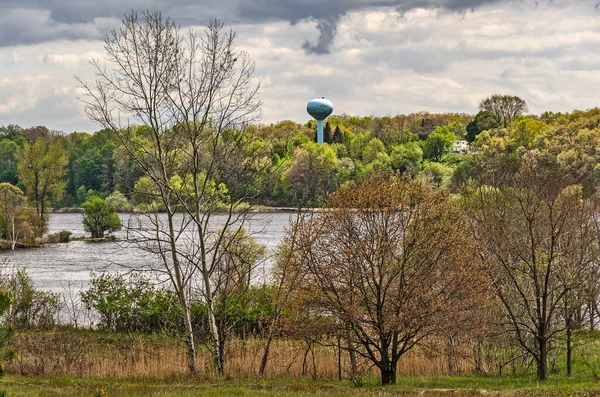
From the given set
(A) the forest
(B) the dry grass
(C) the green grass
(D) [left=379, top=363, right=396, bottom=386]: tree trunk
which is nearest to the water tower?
(A) the forest

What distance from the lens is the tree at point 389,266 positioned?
16672 millimetres

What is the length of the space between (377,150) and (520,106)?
90.3 feet

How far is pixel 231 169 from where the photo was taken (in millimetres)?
21016

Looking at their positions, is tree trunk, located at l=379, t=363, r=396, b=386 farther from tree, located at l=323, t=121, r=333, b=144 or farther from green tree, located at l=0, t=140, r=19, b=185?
tree, located at l=323, t=121, r=333, b=144

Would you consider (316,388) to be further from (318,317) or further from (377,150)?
(377,150)

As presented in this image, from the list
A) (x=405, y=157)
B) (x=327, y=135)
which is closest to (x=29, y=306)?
(x=405, y=157)

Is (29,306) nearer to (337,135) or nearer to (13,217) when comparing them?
(13,217)

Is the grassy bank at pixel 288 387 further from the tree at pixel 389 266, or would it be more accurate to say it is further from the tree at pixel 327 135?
the tree at pixel 327 135

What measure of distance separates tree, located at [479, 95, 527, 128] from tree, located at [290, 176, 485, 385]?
112 metres

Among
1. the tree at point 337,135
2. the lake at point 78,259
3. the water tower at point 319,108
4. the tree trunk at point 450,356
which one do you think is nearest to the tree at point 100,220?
the lake at point 78,259

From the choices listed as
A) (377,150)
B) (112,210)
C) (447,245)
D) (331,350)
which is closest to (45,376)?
(331,350)

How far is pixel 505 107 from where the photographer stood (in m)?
126

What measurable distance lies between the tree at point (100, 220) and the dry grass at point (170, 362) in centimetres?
5040

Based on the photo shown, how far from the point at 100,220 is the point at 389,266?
196ft
